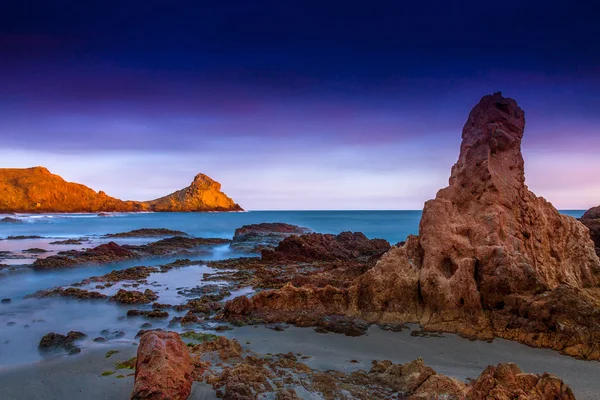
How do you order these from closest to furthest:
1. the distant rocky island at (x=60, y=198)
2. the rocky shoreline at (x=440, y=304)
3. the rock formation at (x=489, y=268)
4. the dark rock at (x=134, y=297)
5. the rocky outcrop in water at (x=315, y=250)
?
the rocky shoreline at (x=440, y=304)
the rock formation at (x=489, y=268)
the dark rock at (x=134, y=297)
the rocky outcrop in water at (x=315, y=250)
the distant rocky island at (x=60, y=198)

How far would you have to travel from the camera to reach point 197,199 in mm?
171375

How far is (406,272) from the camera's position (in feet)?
29.8

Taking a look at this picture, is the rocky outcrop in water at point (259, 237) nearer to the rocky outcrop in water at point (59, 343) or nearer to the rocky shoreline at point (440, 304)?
the rocky shoreline at point (440, 304)

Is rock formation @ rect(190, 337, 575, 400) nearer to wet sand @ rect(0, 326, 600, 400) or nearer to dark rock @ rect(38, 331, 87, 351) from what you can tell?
wet sand @ rect(0, 326, 600, 400)

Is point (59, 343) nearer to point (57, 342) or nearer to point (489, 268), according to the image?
point (57, 342)

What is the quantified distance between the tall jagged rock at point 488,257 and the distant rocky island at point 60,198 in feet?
424

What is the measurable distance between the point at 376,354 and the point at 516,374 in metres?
2.95

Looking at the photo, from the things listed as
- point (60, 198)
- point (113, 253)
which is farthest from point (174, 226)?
point (60, 198)

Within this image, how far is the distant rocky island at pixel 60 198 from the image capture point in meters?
112

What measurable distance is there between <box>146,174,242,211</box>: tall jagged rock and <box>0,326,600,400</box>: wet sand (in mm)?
168335

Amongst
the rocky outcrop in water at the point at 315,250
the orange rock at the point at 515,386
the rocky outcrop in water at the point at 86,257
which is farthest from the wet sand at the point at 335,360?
the rocky outcrop in water at the point at 86,257

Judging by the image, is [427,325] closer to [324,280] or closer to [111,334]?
[324,280]

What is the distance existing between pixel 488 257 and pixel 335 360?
13.6 ft

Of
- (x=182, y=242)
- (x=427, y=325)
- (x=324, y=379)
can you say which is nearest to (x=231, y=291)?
(x=427, y=325)
